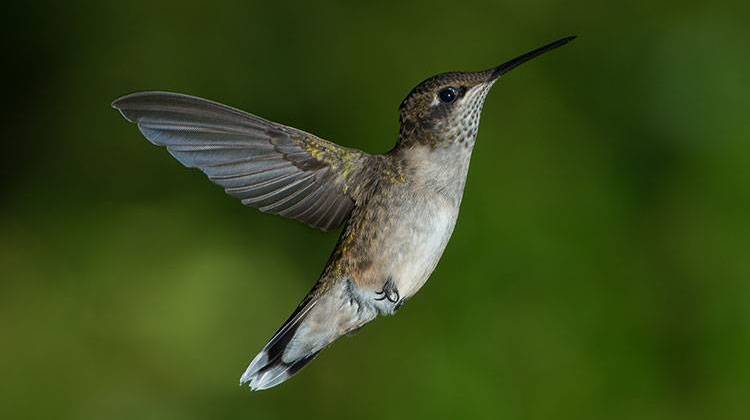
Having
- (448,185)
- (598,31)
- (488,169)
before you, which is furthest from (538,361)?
(448,185)

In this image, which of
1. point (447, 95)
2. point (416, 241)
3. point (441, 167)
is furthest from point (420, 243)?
point (447, 95)

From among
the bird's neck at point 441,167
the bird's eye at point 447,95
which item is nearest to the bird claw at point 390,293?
the bird's neck at point 441,167

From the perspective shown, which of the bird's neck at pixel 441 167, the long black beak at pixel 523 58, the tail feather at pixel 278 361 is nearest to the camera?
the long black beak at pixel 523 58

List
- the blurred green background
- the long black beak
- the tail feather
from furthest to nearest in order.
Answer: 1. the blurred green background
2. the tail feather
3. the long black beak

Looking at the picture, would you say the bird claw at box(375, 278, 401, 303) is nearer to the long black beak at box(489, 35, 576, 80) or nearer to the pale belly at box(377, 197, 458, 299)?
the pale belly at box(377, 197, 458, 299)

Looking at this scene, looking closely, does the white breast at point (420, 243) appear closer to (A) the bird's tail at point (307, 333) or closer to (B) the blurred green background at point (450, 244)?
(A) the bird's tail at point (307, 333)

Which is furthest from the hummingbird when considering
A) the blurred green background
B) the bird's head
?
the blurred green background
